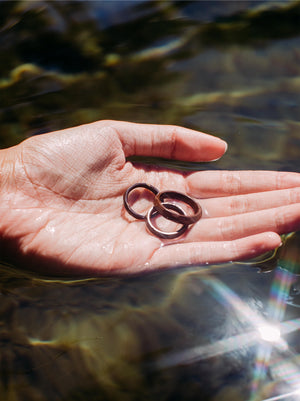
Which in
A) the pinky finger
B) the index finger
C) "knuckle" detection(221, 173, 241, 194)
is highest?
the index finger

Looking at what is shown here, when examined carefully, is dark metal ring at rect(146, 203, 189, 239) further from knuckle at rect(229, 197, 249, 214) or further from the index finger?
the index finger

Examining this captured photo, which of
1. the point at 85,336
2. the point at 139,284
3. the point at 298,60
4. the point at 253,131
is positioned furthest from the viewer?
the point at 298,60

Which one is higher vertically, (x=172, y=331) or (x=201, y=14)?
(x=201, y=14)

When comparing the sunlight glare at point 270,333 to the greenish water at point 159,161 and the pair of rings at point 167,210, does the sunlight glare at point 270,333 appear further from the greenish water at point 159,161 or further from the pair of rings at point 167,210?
the pair of rings at point 167,210

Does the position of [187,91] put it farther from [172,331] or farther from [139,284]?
[172,331]

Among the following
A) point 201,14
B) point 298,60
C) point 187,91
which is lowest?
point 187,91

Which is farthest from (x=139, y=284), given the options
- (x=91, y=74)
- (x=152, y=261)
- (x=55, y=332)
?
(x=91, y=74)

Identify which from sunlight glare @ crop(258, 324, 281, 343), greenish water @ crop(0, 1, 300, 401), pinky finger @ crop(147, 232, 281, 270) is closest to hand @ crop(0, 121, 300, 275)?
pinky finger @ crop(147, 232, 281, 270)
